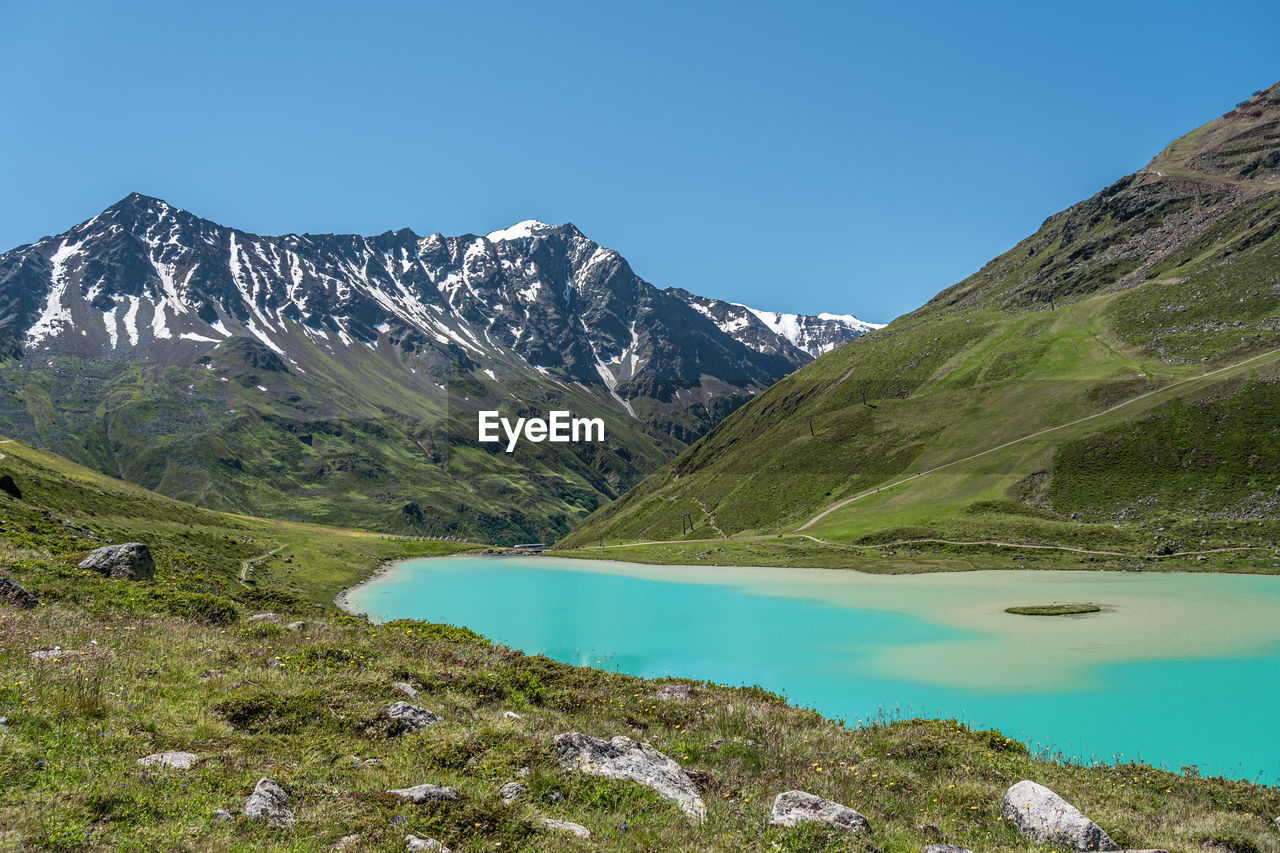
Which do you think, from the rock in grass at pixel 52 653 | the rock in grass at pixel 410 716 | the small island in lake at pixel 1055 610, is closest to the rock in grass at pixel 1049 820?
the rock in grass at pixel 410 716

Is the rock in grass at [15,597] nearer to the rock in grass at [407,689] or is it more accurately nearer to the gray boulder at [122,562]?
the gray boulder at [122,562]

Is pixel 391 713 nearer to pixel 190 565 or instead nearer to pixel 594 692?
pixel 594 692

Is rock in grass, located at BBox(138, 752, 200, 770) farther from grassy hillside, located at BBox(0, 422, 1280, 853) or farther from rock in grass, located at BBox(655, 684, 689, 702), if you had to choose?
rock in grass, located at BBox(655, 684, 689, 702)

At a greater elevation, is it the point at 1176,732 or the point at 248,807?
the point at 248,807

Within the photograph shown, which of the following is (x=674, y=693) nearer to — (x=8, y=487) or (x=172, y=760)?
(x=172, y=760)

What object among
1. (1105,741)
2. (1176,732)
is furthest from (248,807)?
(1176,732)

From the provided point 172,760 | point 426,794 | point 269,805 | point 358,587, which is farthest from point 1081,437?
point 172,760
